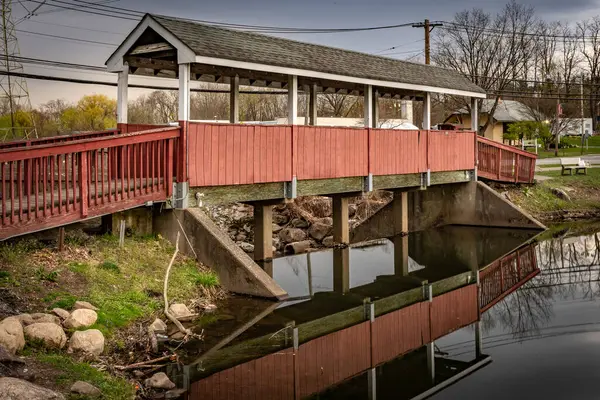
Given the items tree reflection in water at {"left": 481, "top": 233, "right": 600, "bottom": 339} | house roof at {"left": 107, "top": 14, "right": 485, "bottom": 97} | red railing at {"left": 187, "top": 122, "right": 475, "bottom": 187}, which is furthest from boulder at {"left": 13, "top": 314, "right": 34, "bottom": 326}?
tree reflection in water at {"left": 481, "top": 233, "right": 600, "bottom": 339}

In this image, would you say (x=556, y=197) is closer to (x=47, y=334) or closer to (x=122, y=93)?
(x=122, y=93)

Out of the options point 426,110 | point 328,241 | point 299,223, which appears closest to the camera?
point 426,110

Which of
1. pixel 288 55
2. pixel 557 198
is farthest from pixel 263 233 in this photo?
pixel 557 198

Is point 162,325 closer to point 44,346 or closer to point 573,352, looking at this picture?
point 44,346

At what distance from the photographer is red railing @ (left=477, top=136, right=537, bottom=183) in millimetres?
24484

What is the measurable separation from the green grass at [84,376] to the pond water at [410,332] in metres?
0.99

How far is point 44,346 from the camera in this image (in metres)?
8.24

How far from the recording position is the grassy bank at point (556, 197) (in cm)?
2575

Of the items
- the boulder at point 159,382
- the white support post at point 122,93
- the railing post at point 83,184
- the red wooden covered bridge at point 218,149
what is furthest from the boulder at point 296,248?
the boulder at point 159,382

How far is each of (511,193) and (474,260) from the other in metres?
8.19

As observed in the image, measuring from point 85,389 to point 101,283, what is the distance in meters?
3.98

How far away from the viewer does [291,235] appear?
21.5m

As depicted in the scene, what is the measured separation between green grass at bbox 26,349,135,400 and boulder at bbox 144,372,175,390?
1.37ft

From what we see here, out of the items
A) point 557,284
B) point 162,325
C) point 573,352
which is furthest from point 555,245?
point 162,325
